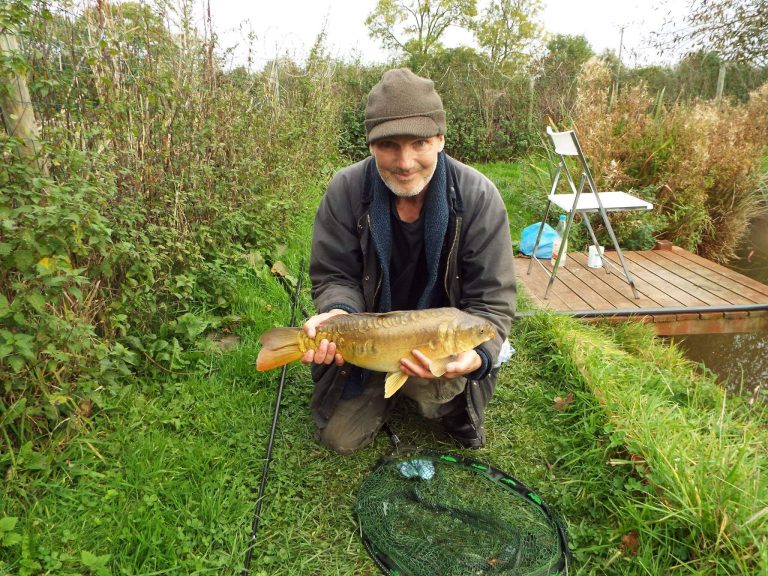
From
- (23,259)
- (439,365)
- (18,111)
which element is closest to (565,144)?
(439,365)

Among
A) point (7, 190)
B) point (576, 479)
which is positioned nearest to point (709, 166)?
point (576, 479)

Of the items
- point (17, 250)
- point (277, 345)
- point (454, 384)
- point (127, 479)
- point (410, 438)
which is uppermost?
point (17, 250)

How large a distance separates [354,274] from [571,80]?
1124 centimetres

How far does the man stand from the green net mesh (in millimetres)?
252

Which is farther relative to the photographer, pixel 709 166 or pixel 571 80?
pixel 571 80

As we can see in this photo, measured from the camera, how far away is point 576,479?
90.5 inches

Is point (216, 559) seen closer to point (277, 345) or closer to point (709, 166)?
point (277, 345)

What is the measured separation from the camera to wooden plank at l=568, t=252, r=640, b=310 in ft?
14.4

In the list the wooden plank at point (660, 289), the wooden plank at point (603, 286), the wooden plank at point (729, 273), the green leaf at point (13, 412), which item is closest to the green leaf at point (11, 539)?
the green leaf at point (13, 412)

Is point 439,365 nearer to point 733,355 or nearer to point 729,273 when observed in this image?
point 733,355

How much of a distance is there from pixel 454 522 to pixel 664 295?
135 inches

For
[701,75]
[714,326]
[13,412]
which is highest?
[701,75]

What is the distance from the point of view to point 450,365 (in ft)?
6.59

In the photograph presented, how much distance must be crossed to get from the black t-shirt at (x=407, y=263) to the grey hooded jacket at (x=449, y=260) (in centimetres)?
11
